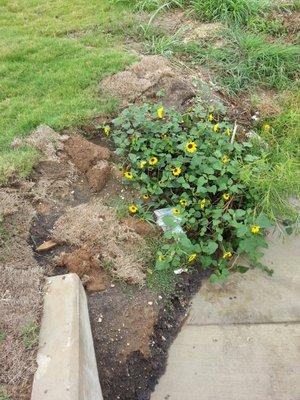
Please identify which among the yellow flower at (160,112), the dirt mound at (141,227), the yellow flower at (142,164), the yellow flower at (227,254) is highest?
the yellow flower at (160,112)

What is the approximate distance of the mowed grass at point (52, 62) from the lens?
12.5 feet

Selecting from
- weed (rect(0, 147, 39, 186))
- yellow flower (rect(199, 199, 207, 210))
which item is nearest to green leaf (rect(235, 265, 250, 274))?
yellow flower (rect(199, 199, 207, 210))

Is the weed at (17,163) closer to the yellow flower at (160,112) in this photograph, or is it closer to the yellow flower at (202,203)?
the yellow flower at (160,112)

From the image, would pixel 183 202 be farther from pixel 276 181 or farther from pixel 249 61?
pixel 249 61

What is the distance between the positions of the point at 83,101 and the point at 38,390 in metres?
2.45

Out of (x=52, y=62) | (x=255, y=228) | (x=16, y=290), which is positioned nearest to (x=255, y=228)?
(x=255, y=228)

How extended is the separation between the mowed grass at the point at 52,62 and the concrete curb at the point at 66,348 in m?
1.08

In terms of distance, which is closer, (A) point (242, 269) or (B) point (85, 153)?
(A) point (242, 269)

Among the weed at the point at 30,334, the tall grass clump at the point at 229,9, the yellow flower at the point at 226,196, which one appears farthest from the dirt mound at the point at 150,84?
the weed at the point at 30,334

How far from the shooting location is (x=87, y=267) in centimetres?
288

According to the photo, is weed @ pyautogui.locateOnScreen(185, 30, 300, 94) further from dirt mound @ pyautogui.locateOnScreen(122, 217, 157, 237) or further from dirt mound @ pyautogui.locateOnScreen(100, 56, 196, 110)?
dirt mound @ pyautogui.locateOnScreen(122, 217, 157, 237)

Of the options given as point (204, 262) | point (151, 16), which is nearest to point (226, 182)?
point (204, 262)

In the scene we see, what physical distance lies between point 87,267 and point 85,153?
3.22ft

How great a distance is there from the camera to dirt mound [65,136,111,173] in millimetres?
3496
